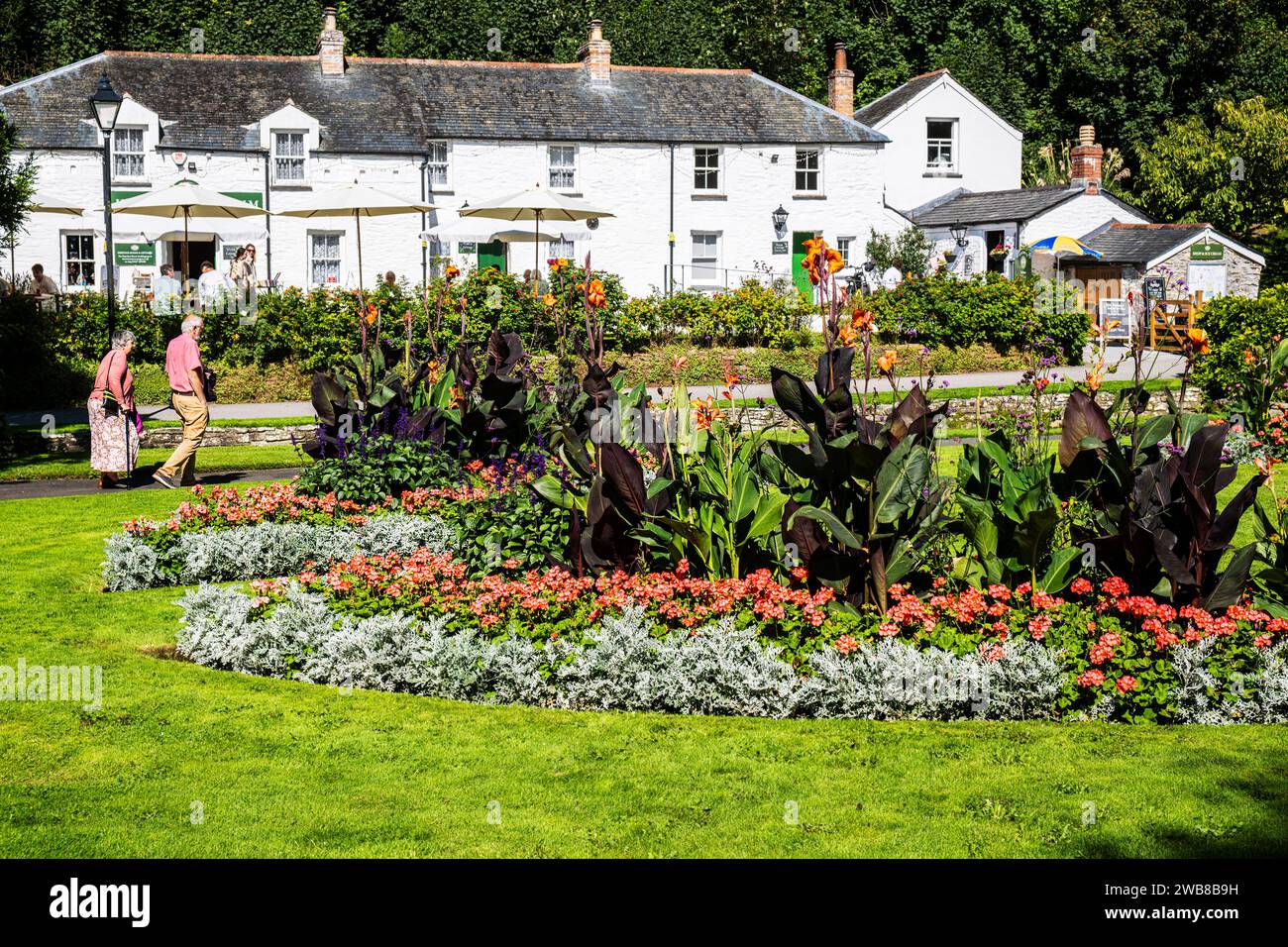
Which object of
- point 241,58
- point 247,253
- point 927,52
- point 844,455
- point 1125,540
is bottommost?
point 1125,540

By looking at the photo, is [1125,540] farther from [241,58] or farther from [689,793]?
[241,58]

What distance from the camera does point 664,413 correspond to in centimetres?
865

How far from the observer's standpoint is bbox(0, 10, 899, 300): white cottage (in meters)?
34.0

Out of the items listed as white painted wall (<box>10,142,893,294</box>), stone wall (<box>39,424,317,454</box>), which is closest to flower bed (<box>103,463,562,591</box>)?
stone wall (<box>39,424,317,454</box>)

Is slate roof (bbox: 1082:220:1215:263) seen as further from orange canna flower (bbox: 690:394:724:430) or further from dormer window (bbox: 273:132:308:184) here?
orange canna flower (bbox: 690:394:724:430)

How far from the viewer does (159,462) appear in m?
16.2

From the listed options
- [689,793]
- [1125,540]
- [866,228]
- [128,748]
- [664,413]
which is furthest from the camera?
[866,228]

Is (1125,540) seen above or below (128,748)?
above

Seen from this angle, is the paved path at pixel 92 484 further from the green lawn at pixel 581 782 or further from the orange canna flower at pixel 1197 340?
the orange canna flower at pixel 1197 340

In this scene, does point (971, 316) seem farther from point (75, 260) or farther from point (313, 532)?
point (75, 260)

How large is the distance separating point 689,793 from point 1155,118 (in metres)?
53.2

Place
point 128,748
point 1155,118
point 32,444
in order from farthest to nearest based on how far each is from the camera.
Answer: point 1155,118
point 32,444
point 128,748

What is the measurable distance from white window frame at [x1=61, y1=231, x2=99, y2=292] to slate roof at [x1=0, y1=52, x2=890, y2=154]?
86.3 inches

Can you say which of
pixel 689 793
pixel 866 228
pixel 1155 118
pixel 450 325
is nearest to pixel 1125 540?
pixel 689 793
